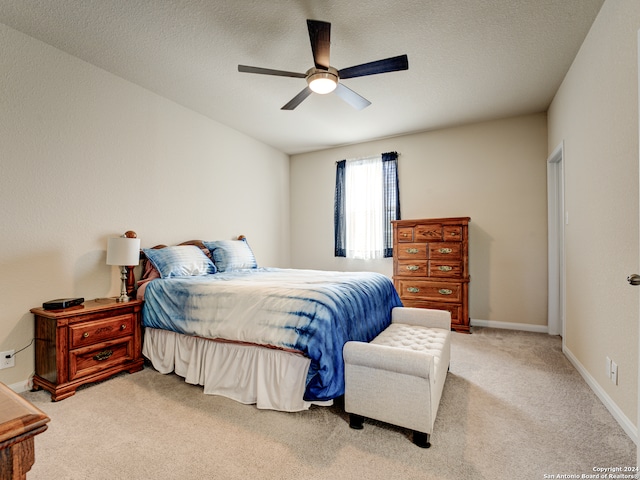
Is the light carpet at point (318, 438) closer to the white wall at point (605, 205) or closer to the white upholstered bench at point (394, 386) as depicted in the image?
the white upholstered bench at point (394, 386)

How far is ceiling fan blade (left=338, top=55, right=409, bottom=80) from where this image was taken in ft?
7.12

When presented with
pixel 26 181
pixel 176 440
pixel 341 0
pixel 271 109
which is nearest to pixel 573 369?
pixel 176 440

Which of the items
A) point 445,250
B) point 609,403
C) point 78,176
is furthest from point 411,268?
point 78,176

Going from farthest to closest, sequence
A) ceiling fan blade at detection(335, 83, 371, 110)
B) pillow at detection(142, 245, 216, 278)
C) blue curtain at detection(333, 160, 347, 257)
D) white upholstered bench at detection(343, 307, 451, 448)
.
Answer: blue curtain at detection(333, 160, 347, 257)
pillow at detection(142, 245, 216, 278)
ceiling fan blade at detection(335, 83, 371, 110)
white upholstered bench at detection(343, 307, 451, 448)

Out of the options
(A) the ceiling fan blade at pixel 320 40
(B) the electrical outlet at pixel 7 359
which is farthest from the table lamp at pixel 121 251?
(A) the ceiling fan blade at pixel 320 40

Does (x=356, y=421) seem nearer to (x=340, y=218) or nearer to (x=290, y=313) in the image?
(x=290, y=313)

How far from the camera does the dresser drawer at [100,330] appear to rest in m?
2.34

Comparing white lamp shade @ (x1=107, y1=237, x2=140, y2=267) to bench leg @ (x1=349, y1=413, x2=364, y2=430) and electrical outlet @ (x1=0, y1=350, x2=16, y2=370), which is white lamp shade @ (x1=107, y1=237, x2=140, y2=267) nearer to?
electrical outlet @ (x1=0, y1=350, x2=16, y2=370)

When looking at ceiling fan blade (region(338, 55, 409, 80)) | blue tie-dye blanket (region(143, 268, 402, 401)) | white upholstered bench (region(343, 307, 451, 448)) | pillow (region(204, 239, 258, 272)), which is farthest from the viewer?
pillow (region(204, 239, 258, 272))

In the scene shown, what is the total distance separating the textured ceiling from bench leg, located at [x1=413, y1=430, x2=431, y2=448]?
2.76m

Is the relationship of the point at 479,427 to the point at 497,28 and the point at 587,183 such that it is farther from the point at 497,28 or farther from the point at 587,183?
the point at 497,28

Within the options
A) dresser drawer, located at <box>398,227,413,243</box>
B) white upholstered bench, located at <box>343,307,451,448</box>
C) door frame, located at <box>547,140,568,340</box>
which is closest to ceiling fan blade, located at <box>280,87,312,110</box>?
white upholstered bench, located at <box>343,307,451,448</box>

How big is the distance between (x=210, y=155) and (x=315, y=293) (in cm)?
282

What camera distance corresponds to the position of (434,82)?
3.18 metres
